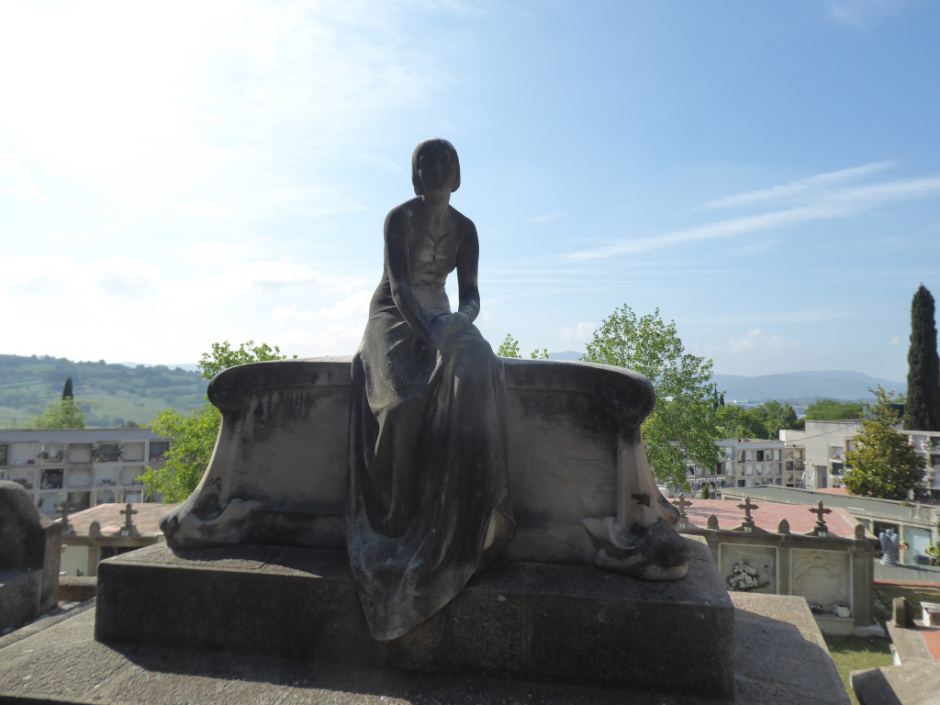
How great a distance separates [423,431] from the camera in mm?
3342

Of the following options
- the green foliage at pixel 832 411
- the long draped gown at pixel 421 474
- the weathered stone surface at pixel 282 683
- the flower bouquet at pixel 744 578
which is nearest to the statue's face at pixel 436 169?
the long draped gown at pixel 421 474

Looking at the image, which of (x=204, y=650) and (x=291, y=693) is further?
(x=204, y=650)

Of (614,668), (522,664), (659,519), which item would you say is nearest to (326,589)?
(522,664)

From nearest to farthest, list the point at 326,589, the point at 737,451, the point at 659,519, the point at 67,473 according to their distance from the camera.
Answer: the point at 326,589
the point at 659,519
the point at 67,473
the point at 737,451

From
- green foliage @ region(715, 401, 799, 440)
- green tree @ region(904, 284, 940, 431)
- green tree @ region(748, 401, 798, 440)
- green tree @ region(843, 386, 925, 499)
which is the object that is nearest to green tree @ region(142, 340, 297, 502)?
green tree @ region(843, 386, 925, 499)

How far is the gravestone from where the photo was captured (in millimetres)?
5445

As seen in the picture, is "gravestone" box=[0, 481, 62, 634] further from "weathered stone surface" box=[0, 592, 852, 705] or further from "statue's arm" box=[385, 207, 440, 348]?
"statue's arm" box=[385, 207, 440, 348]

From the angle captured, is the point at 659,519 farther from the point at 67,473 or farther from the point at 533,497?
the point at 67,473

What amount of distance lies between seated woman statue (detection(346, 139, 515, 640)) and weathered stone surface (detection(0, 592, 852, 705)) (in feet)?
0.99

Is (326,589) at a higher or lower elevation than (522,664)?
higher

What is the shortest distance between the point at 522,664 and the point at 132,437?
49722mm

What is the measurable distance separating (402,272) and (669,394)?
93.4 feet

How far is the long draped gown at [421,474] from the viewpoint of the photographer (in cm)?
309

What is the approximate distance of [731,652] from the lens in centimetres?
290
